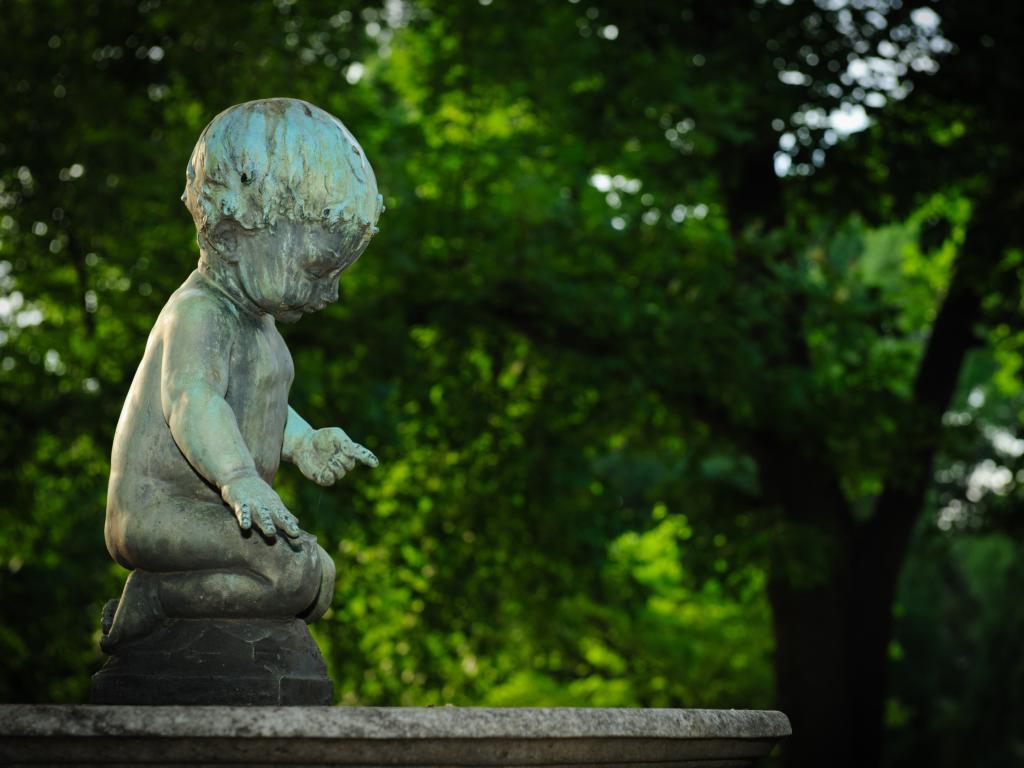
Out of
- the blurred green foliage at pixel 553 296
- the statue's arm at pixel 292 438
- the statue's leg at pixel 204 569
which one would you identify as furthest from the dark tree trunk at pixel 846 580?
the statue's leg at pixel 204 569

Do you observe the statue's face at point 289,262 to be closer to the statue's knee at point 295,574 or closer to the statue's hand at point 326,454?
the statue's hand at point 326,454

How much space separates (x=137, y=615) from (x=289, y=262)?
947 millimetres

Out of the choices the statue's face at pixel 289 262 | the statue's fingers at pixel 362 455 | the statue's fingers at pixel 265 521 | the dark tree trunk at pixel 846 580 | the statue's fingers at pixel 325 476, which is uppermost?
the statue's face at pixel 289 262

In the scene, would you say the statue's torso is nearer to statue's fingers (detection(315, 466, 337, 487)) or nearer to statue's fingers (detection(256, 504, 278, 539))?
statue's fingers (detection(315, 466, 337, 487))

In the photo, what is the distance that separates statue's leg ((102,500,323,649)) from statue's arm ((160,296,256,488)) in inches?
5.2

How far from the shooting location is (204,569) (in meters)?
3.64

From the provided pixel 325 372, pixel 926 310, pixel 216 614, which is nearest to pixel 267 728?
pixel 216 614

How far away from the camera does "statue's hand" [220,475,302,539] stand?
3.40 meters

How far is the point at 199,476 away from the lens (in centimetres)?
374

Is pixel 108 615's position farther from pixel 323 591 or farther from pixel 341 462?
pixel 341 462

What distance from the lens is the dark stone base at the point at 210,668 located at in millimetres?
3514

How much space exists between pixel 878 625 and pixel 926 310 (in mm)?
6523

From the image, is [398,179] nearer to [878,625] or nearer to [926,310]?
[878,625]

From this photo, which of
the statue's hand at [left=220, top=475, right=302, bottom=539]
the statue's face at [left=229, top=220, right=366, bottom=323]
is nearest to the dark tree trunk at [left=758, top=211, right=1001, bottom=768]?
the statue's face at [left=229, top=220, right=366, bottom=323]
